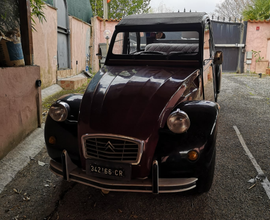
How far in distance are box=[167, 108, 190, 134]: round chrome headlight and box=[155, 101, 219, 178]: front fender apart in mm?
53

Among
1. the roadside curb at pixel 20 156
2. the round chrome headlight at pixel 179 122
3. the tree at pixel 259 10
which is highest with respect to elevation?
the tree at pixel 259 10

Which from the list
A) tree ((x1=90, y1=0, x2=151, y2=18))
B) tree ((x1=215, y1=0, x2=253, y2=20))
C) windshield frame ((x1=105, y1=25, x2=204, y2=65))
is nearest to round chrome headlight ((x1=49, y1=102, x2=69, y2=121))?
windshield frame ((x1=105, y1=25, x2=204, y2=65))

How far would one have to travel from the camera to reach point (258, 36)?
15.3 metres

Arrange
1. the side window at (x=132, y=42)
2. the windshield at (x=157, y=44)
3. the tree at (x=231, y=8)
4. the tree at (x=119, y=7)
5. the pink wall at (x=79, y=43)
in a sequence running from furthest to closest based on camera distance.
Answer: the tree at (x=231, y=8) < the tree at (x=119, y=7) < the pink wall at (x=79, y=43) < the side window at (x=132, y=42) < the windshield at (x=157, y=44)

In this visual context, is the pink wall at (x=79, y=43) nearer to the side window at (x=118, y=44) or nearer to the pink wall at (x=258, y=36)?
the side window at (x=118, y=44)

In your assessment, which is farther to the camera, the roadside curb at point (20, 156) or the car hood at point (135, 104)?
the roadside curb at point (20, 156)

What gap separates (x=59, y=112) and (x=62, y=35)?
8312 mm

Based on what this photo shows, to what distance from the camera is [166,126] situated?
2303 millimetres

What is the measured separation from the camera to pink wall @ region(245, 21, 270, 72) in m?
15.2

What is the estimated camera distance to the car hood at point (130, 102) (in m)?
2.22

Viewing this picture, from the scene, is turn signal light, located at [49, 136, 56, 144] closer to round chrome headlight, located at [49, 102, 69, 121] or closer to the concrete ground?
round chrome headlight, located at [49, 102, 69, 121]

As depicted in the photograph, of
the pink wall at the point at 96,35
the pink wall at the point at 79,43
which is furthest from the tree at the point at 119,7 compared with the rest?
the pink wall at the point at 79,43

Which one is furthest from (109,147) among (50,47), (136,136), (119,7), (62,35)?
(119,7)

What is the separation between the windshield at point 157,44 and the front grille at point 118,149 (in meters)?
1.73
